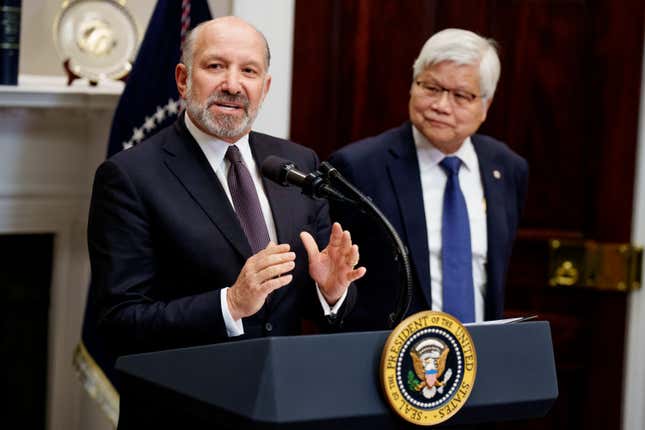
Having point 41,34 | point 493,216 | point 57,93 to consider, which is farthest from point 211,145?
point 41,34

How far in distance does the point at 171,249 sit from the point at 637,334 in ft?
6.35

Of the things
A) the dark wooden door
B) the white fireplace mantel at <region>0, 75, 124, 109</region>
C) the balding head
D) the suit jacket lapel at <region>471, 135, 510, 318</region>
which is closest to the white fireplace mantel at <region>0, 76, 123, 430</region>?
the white fireplace mantel at <region>0, 75, 124, 109</region>

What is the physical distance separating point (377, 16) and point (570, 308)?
1.12m

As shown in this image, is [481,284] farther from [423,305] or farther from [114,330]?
[114,330]

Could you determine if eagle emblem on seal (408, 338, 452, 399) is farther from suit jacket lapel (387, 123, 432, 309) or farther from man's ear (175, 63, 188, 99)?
suit jacket lapel (387, 123, 432, 309)

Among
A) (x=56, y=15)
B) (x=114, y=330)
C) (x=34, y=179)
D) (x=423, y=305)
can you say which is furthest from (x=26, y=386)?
(x=114, y=330)

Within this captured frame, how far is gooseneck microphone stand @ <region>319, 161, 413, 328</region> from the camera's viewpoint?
1.82 meters

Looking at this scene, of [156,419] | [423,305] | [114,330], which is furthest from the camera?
[423,305]

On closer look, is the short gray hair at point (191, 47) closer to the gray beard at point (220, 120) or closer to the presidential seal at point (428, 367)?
the gray beard at point (220, 120)

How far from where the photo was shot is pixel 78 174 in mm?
3738

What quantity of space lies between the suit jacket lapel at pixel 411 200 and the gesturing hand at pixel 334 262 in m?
0.72

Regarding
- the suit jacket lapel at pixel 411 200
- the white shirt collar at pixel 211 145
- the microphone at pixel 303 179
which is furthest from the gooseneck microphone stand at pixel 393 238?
the suit jacket lapel at pixel 411 200

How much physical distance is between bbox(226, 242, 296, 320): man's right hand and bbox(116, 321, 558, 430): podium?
0.63ft

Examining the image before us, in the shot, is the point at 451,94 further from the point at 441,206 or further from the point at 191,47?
the point at 191,47
